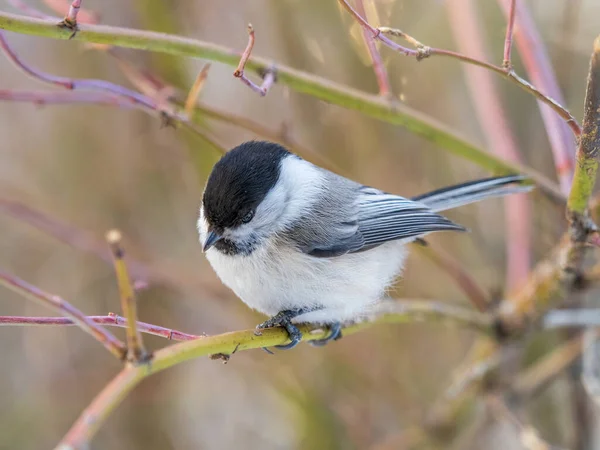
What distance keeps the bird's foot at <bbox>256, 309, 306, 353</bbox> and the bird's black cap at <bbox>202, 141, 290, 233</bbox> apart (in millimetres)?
216

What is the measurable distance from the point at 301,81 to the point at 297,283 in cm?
42

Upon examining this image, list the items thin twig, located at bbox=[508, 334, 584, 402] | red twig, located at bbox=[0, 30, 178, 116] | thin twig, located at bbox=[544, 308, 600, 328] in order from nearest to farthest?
1. red twig, located at bbox=[0, 30, 178, 116]
2. thin twig, located at bbox=[544, 308, 600, 328]
3. thin twig, located at bbox=[508, 334, 584, 402]

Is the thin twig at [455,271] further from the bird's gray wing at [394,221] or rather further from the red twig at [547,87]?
the red twig at [547,87]

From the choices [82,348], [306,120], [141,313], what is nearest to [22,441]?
[82,348]

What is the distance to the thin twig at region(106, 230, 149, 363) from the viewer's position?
24.5 inches

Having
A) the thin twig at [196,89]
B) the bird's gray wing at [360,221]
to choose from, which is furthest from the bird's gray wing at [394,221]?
the thin twig at [196,89]

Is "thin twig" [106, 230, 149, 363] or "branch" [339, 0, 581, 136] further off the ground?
"branch" [339, 0, 581, 136]

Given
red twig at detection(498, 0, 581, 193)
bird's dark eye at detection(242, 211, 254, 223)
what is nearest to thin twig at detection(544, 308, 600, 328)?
red twig at detection(498, 0, 581, 193)

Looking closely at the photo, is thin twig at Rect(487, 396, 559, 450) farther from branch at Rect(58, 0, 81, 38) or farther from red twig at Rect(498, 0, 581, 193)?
branch at Rect(58, 0, 81, 38)

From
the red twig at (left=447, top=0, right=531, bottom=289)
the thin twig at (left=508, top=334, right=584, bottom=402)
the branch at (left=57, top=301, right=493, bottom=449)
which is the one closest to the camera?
the branch at (left=57, top=301, right=493, bottom=449)

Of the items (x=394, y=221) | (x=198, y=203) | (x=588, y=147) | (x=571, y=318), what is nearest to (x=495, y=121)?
(x=394, y=221)

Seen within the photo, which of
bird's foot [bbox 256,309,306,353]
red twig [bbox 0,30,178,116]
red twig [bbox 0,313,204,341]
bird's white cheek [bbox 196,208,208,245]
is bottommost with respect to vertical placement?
bird's foot [bbox 256,309,306,353]

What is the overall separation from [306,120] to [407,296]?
72 cm

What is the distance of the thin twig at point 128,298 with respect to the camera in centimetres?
62
